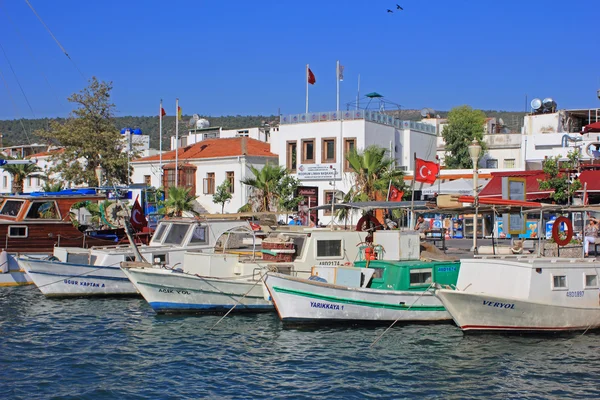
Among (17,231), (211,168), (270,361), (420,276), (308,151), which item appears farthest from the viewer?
(211,168)

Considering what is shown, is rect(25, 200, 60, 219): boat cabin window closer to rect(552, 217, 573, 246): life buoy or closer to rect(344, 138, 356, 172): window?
rect(552, 217, 573, 246): life buoy

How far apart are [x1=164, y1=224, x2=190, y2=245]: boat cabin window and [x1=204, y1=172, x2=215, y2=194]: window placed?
23452 mm

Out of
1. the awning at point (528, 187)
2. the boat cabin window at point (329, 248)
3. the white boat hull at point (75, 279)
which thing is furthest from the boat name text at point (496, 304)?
the awning at point (528, 187)

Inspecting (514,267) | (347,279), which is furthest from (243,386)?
(514,267)

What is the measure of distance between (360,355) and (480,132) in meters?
43.6

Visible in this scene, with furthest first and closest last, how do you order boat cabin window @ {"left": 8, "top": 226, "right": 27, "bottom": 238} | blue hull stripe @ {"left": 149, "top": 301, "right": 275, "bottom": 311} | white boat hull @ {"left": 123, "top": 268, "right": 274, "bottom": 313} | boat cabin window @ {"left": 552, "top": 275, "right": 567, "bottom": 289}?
boat cabin window @ {"left": 8, "top": 226, "right": 27, "bottom": 238} < blue hull stripe @ {"left": 149, "top": 301, "right": 275, "bottom": 311} < white boat hull @ {"left": 123, "top": 268, "right": 274, "bottom": 313} < boat cabin window @ {"left": 552, "top": 275, "right": 567, "bottom": 289}

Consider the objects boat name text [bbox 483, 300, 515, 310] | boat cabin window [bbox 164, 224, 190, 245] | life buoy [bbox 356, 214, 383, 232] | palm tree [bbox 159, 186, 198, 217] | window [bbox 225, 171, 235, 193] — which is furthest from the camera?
window [bbox 225, 171, 235, 193]

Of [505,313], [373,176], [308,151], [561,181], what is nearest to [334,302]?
Result: [505,313]

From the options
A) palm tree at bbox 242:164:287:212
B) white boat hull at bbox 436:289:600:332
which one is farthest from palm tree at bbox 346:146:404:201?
white boat hull at bbox 436:289:600:332

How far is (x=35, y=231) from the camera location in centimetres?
2823

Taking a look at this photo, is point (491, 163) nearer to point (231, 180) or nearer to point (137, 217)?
point (231, 180)

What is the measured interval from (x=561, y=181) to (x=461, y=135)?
84.5 feet

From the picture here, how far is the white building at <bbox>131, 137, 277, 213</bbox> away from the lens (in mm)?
48000

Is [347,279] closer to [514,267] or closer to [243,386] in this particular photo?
[514,267]
